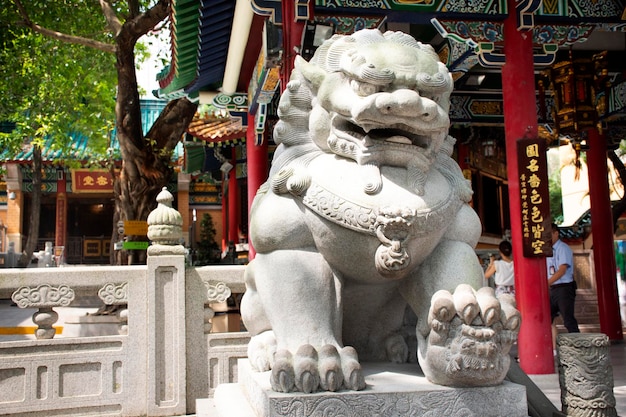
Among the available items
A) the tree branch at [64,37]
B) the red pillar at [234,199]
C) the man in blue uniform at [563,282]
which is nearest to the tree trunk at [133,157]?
the tree branch at [64,37]

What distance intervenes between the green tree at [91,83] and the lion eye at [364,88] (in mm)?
6222

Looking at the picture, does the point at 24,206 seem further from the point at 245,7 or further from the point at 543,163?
the point at 543,163

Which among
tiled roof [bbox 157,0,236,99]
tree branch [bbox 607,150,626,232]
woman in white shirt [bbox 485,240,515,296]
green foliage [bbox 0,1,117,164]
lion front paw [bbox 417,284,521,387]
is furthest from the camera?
green foliage [bbox 0,1,117,164]

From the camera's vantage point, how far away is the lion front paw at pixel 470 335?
168 centimetres

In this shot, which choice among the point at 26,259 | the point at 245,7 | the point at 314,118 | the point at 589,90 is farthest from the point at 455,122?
the point at 26,259

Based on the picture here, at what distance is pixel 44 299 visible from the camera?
4.02 metres

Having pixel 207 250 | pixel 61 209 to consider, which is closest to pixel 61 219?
pixel 61 209

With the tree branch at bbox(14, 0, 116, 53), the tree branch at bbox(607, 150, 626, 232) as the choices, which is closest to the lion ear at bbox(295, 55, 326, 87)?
the tree branch at bbox(14, 0, 116, 53)

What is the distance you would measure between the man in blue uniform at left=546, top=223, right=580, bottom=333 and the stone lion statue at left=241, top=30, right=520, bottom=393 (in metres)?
4.27

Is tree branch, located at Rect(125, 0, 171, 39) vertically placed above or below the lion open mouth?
above

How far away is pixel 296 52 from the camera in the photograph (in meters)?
4.85

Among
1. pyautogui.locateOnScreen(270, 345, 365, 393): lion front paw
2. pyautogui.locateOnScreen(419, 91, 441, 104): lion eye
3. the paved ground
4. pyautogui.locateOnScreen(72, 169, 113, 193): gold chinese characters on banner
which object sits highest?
pyautogui.locateOnScreen(72, 169, 113, 193): gold chinese characters on banner

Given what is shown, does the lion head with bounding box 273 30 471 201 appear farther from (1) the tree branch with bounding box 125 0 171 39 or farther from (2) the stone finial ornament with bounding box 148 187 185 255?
(1) the tree branch with bounding box 125 0 171 39

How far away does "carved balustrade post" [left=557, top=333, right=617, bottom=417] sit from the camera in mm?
1843
